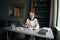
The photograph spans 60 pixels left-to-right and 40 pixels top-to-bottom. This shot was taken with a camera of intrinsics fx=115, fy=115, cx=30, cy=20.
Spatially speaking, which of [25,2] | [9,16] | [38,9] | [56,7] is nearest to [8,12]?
[9,16]

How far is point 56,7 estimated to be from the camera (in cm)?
385

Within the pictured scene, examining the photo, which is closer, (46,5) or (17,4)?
(46,5)

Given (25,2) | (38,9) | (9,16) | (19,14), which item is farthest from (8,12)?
(38,9)

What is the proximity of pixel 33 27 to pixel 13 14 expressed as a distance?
2781 millimetres

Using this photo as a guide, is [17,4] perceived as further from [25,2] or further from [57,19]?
[57,19]

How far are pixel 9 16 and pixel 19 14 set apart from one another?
530mm

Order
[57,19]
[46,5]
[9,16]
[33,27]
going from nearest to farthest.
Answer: [33,27] < [57,19] < [46,5] < [9,16]

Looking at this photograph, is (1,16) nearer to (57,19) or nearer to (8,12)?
(8,12)

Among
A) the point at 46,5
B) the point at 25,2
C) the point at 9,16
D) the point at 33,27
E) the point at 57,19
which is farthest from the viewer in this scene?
the point at 9,16

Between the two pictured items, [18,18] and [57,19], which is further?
[18,18]

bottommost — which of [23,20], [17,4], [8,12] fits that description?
[23,20]

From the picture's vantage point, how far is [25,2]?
214 inches

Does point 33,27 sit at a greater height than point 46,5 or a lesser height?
lesser

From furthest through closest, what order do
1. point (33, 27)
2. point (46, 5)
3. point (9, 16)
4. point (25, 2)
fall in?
point (9, 16), point (25, 2), point (46, 5), point (33, 27)
